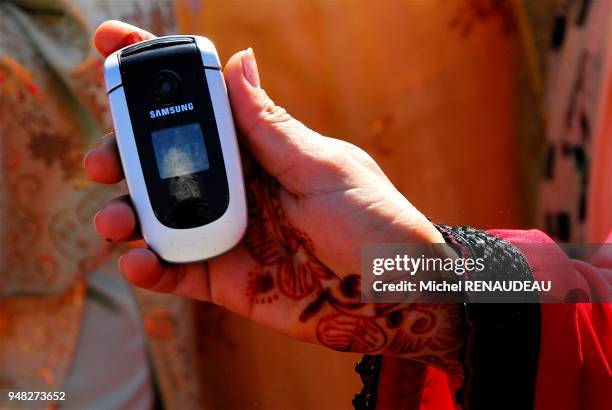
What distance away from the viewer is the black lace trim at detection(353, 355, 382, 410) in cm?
67

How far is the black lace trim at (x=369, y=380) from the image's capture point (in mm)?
666

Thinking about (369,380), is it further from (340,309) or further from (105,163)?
(105,163)

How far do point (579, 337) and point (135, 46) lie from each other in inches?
17.2

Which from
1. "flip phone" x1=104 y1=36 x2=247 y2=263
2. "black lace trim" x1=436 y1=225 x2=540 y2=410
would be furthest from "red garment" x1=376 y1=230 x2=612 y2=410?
"flip phone" x1=104 y1=36 x2=247 y2=263

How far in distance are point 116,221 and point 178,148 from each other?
8 cm

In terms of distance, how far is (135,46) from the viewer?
610 millimetres

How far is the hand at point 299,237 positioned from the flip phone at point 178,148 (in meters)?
0.02

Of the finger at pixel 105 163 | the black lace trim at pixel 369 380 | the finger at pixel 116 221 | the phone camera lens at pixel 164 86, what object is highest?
the phone camera lens at pixel 164 86

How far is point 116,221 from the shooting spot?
23.3 inches

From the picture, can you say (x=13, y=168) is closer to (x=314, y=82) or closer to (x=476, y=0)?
(x=314, y=82)

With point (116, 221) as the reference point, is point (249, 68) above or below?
above

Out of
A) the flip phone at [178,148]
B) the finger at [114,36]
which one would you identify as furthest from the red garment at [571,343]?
the finger at [114,36]

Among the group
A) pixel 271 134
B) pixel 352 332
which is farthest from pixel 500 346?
pixel 271 134

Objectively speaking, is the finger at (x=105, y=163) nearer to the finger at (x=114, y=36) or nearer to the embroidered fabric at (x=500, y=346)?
the finger at (x=114, y=36)
